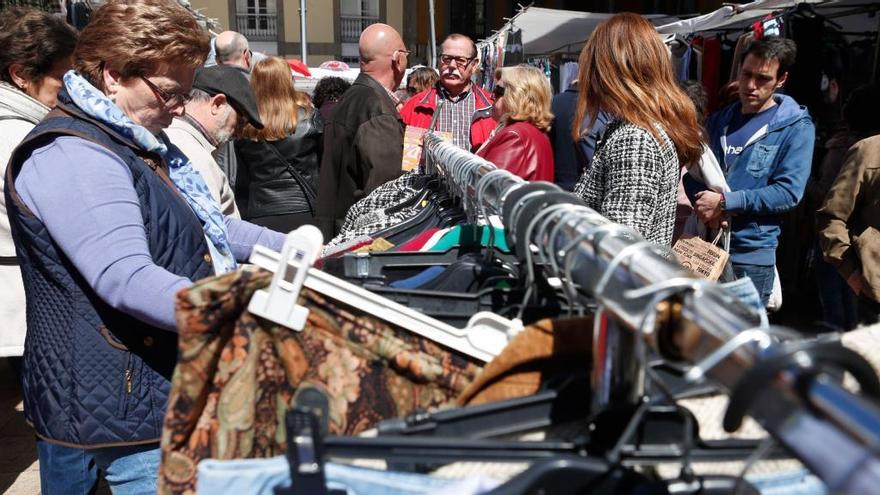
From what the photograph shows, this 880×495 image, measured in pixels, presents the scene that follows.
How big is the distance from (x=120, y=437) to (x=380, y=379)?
0.76m

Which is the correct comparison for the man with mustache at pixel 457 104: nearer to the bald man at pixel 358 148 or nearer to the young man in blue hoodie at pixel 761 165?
the bald man at pixel 358 148

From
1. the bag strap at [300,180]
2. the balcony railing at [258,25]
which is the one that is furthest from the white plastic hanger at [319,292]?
the balcony railing at [258,25]

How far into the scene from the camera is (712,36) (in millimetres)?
6027

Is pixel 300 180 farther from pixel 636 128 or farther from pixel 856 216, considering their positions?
pixel 856 216

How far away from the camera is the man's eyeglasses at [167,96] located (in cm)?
158

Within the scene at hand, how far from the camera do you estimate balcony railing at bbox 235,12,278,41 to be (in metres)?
30.1

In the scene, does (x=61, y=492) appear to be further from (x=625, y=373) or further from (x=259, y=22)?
(x=259, y=22)

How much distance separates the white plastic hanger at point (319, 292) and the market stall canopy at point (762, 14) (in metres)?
4.65

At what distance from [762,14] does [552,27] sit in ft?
13.9

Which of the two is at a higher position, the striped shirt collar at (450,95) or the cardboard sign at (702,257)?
the striped shirt collar at (450,95)

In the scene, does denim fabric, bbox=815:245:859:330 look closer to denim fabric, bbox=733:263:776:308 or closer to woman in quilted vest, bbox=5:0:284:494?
denim fabric, bbox=733:263:776:308

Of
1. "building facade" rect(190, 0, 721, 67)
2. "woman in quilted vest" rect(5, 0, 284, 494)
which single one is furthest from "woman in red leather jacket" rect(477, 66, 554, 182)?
"building facade" rect(190, 0, 721, 67)

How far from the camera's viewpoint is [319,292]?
1039 mm

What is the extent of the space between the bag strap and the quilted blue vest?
2520 mm
